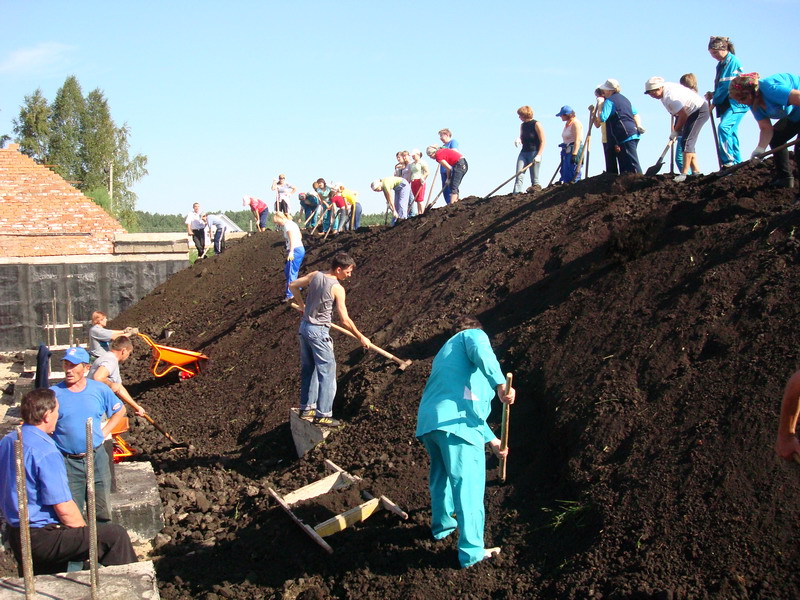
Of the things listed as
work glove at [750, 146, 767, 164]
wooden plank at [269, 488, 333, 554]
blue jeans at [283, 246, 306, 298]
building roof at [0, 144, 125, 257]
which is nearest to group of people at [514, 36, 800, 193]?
work glove at [750, 146, 767, 164]

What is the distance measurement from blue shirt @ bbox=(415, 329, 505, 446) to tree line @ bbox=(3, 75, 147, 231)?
38.8 m

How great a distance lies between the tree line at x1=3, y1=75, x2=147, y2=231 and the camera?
135 ft

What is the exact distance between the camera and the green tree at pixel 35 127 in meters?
40.9

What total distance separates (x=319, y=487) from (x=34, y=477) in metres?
2.86

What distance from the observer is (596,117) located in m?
11.2

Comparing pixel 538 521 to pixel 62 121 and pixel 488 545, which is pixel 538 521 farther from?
pixel 62 121

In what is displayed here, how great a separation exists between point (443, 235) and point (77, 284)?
31.5 feet

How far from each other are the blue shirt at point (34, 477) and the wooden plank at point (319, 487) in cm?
247

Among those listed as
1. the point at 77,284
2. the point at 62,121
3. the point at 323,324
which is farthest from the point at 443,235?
the point at 62,121

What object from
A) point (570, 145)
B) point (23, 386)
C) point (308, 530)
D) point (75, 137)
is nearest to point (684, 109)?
point (570, 145)

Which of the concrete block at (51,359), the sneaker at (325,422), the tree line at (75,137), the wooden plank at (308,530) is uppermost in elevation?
the tree line at (75,137)

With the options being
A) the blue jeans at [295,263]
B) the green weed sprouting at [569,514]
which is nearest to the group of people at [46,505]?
the green weed sprouting at [569,514]

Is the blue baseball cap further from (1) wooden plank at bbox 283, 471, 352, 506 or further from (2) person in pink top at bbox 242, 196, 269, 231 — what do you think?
(2) person in pink top at bbox 242, 196, 269, 231

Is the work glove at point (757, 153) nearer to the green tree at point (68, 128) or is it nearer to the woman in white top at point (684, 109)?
the woman in white top at point (684, 109)
